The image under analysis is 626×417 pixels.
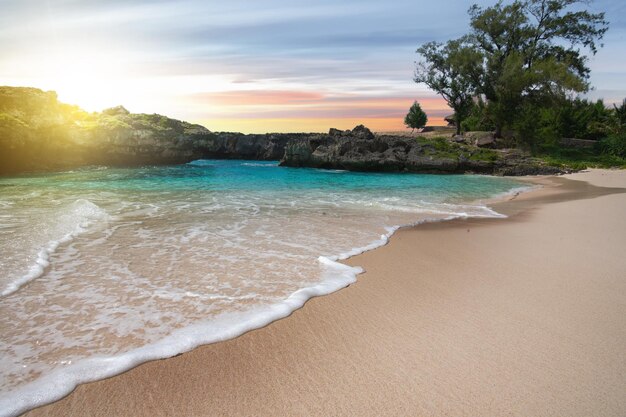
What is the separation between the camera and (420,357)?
3234 millimetres

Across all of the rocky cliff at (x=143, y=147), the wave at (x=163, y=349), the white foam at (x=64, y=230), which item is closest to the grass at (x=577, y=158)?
the rocky cliff at (x=143, y=147)

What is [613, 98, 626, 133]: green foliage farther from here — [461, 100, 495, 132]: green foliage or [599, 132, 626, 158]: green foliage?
[461, 100, 495, 132]: green foliage

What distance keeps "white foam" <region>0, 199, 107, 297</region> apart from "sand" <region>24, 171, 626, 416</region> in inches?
127

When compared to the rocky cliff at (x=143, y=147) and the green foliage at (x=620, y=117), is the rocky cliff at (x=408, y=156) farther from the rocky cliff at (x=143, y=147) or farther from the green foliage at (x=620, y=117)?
the green foliage at (x=620, y=117)

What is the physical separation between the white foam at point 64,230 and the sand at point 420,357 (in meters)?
3.24

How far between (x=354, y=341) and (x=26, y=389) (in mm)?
2629

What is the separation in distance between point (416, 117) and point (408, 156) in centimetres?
3719

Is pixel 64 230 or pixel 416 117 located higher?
pixel 416 117

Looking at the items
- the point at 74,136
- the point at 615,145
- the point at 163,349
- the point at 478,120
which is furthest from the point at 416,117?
the point at 163,349

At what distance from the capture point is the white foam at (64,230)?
5.15m

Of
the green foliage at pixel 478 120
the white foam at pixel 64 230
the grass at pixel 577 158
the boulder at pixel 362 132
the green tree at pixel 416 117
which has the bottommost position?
the white foam at pixel 64 230

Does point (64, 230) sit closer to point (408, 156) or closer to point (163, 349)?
point (163, 349)

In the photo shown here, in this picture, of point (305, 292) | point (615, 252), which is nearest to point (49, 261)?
point (305, 292)

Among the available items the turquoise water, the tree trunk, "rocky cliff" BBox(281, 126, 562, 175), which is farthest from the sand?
the tree trunk
